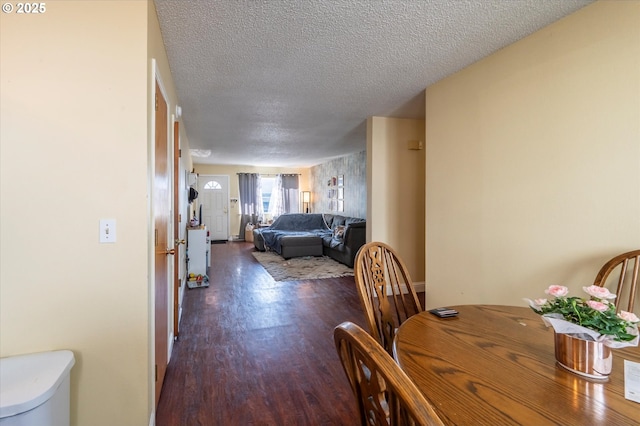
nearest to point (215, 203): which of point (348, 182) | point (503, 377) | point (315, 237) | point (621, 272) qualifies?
point (315, 237)

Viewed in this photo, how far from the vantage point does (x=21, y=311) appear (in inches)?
52.3

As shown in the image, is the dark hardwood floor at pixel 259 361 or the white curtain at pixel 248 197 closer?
the dark hardwood floor at pixel 259 361

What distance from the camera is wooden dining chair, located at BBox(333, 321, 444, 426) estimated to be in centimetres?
44

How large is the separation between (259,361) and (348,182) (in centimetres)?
528

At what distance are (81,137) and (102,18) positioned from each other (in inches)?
21.4

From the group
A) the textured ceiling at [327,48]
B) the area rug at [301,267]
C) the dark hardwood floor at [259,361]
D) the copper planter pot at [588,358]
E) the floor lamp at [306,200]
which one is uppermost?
the textured ceiling at [327,48]

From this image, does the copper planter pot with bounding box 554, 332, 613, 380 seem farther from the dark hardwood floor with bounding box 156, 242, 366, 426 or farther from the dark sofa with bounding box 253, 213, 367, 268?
the dark sofa with bounding box 253, 213, 367, 268

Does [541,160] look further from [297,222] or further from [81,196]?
[297,222]

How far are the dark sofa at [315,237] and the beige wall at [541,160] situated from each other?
8.60 ft

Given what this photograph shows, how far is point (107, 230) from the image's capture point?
1.40 m

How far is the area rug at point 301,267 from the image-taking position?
4934 millimetres

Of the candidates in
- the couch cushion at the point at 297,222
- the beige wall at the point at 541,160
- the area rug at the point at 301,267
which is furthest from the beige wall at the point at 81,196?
the couch cushion at the point at 297,222

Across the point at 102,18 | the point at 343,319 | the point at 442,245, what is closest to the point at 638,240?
the point at 442,245

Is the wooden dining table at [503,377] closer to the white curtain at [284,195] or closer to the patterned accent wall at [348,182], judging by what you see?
the patterned accent wall at [348,182]
